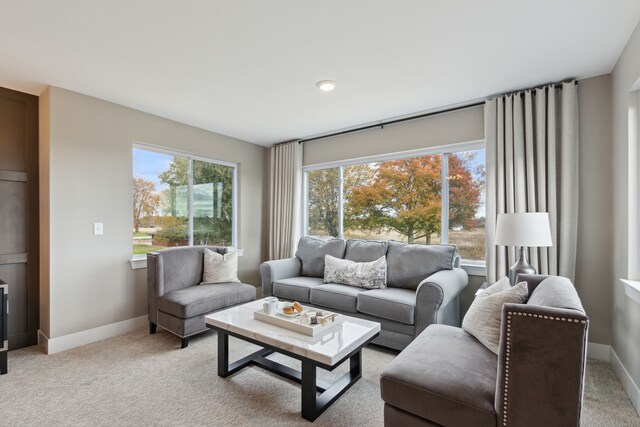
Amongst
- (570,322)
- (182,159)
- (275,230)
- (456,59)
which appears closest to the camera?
(570,322)

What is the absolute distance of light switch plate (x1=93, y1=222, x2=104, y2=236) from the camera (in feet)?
10.3

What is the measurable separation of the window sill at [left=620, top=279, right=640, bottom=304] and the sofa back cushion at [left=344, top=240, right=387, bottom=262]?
199 cm

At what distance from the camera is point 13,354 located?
2.82m

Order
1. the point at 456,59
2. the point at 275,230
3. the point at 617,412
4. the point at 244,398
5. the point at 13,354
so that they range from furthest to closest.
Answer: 1. the point at 275,230
2. the point at 13,354
3. the point at 456,59
4. the point at 244,398
5. the point at 617,412

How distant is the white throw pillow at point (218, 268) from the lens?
3590mm

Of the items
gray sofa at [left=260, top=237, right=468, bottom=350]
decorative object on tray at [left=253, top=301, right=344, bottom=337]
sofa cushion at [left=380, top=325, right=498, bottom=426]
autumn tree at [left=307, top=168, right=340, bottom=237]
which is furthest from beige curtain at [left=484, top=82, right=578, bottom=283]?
autumn tree at [left=307, top=168, right=340, bottom=237]

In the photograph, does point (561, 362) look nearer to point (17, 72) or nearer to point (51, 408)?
point (51, 408)

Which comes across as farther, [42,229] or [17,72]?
[42,229]

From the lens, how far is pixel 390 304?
9.18 ft

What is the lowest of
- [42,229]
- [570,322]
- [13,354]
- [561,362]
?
[13,354]

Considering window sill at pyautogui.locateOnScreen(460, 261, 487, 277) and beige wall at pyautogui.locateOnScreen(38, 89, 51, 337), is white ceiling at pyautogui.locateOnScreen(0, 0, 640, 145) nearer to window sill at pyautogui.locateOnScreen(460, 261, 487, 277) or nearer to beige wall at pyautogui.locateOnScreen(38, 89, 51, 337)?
beige wall at pyautogui.locateOnScreen(38, 89, 51, 337)

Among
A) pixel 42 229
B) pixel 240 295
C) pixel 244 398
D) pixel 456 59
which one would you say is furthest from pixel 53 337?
pixel 456 59

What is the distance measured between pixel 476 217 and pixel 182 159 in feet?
12.0

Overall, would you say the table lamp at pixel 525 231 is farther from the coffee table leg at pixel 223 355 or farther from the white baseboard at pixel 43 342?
the white baseboard at pixel 43 342
